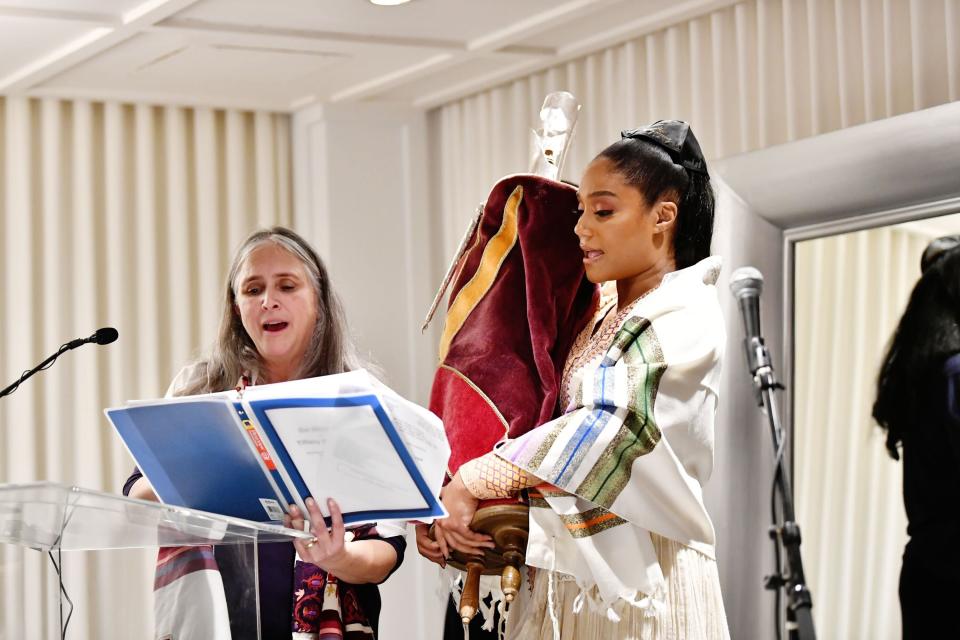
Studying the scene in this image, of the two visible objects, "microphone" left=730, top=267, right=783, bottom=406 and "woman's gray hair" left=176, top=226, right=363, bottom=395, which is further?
"microphone" left=730, top=267, right=783, bottom=406

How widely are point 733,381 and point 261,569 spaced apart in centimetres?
143

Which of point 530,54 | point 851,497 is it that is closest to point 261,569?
point 851,497

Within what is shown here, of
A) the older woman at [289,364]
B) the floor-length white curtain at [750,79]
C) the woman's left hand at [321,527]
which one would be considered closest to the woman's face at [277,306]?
the older woman at [289,364]

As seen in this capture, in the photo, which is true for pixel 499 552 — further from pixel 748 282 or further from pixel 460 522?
pixel 748 282

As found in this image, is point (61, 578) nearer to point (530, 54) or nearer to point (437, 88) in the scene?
point (530, 54)

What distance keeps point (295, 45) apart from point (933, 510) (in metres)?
2.12

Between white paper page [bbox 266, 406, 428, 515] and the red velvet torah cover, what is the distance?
0.29 meters

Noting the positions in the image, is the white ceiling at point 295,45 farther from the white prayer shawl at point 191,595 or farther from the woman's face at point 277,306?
the white prayer shawl at point 191,595

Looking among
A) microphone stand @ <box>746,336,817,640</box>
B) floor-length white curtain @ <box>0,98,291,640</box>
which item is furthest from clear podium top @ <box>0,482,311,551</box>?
floor-length white curtain @ <box>0,98,291,640</box>

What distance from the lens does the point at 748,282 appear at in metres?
3.02

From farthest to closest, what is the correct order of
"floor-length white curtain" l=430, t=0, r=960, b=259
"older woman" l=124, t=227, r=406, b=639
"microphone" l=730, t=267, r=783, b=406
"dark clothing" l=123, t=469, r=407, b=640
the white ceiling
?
the white ceiling → "microphone" l=730, t=267, r=783, b=406 → "floor-length white curtain" l=430, t=0, r=960, b=259 → "older woman" l=124, t=227, r=406, b=639 → "dark clothing" l=123, t=469, r=407, b=640

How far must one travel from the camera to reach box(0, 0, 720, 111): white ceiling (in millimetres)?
3240

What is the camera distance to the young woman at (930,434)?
2555mm

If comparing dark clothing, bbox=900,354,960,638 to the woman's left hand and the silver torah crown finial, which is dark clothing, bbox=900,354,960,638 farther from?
the woman's left hand
